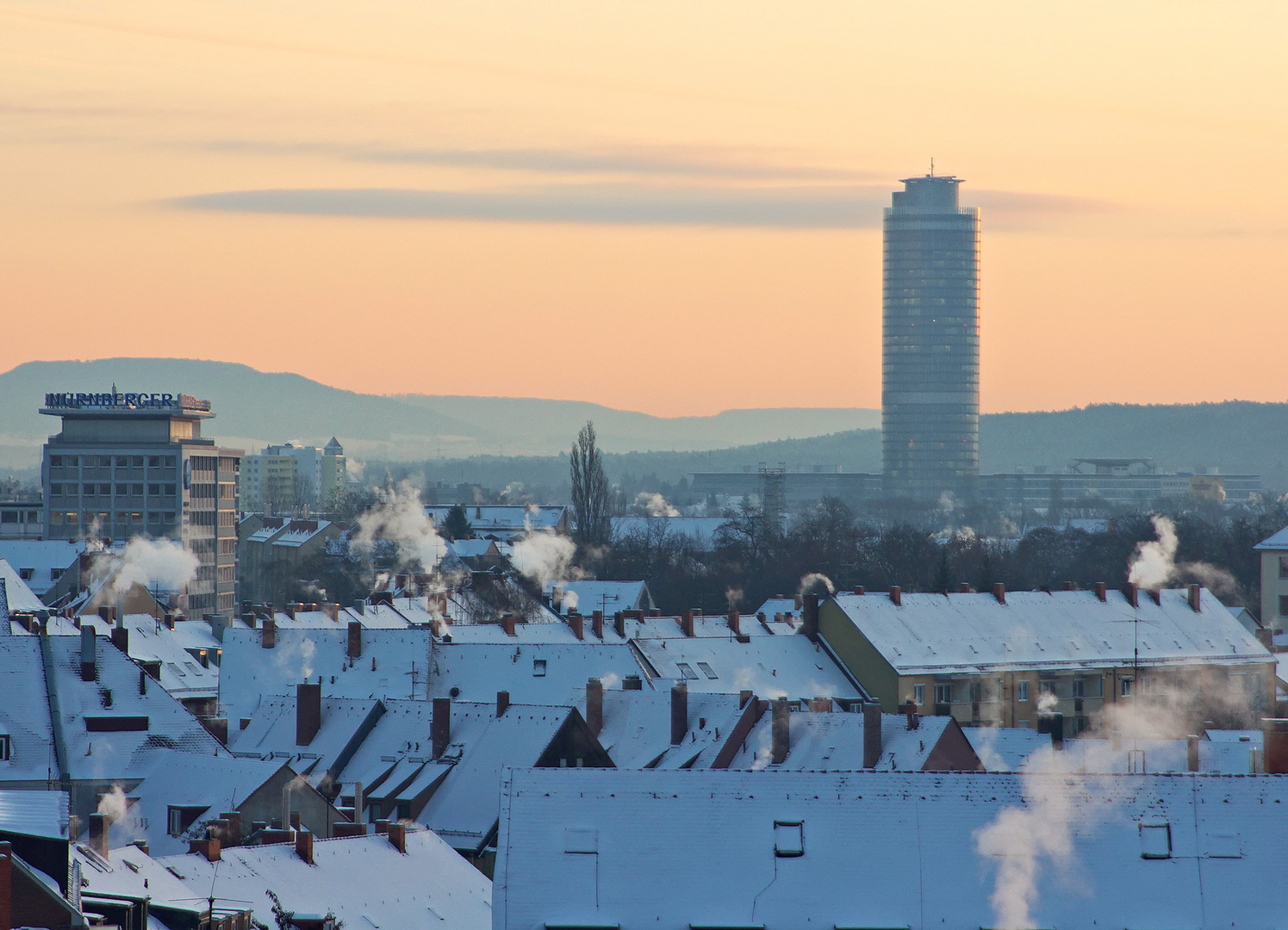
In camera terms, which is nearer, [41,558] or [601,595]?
[601,595]

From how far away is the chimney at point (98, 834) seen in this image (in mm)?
40000

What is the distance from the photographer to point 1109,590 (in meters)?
100

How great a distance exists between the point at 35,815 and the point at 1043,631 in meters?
67.0

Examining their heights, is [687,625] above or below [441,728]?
above

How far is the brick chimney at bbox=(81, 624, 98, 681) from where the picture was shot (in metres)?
62.9

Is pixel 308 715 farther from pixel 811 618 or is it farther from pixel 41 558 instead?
pixel 41 558

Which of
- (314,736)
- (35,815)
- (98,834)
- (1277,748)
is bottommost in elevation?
(314,736)

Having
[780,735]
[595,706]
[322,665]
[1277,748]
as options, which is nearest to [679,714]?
[595,706]

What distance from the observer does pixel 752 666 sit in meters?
85.4

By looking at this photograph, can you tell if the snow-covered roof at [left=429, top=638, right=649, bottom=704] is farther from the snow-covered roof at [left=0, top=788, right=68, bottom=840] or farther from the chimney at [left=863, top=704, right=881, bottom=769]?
the snow-covered roof at [left=0, top=788, right=68, bottom=840]

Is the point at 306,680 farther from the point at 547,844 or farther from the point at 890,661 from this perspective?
the point at 547,844

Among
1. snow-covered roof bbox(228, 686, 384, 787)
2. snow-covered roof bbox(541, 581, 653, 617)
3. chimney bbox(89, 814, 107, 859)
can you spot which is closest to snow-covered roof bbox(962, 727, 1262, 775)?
snow-covered roof bbox(228, 686, 384, 787)

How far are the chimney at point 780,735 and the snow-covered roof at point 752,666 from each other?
816 inches

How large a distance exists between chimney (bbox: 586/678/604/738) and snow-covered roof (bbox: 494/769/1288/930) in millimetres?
29408
